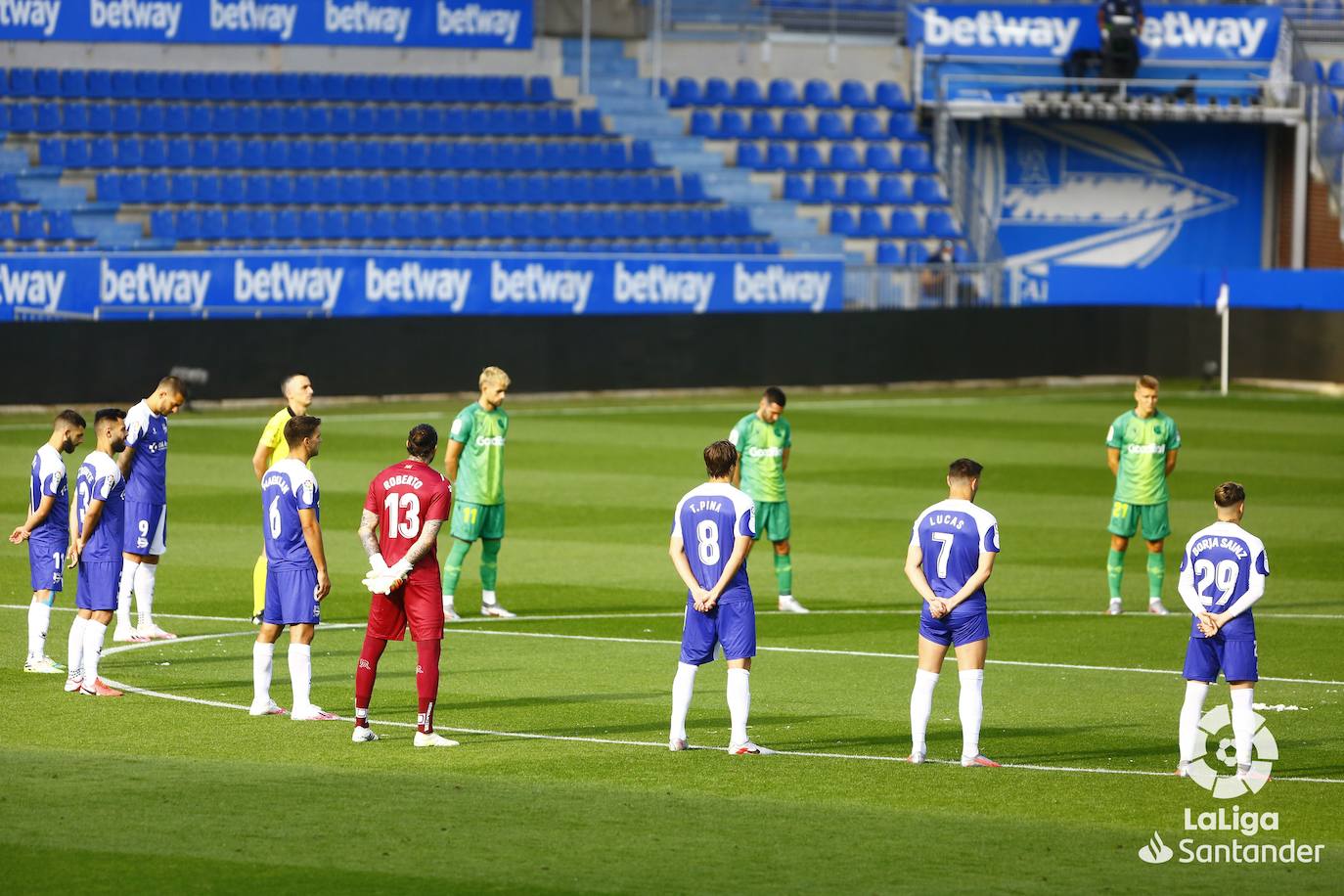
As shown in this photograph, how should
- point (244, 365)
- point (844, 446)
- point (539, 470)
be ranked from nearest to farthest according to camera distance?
1. point (539, 470)
2. point (844, 446)
3. point (244, 365)

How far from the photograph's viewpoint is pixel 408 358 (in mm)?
35625

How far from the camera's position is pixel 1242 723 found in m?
11.5

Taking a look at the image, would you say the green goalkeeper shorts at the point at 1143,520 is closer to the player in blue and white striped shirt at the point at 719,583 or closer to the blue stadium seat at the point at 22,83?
the player in blue and white striped shirt at the point at 719,583

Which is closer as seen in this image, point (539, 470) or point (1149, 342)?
point (539, 470)

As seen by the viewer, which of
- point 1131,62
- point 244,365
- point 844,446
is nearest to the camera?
point 844,446

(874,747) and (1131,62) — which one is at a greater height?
(1131,62)

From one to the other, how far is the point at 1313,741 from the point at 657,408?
76.9ft

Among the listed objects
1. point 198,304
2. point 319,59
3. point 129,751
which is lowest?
point 129,751

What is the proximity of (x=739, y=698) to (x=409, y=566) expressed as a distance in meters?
2.00

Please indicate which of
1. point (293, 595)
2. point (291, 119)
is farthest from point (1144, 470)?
point (291, 119)

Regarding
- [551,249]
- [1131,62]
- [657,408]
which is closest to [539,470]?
[657,408]

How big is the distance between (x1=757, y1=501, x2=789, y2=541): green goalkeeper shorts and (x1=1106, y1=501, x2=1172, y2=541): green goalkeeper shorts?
Answer: 9.77 feet

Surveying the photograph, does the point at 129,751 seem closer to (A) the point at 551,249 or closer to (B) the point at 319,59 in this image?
(A) the point at 551,249

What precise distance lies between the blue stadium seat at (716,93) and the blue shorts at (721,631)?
35.8 meters
